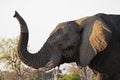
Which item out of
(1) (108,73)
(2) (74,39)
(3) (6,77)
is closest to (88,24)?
(2) (74,39)

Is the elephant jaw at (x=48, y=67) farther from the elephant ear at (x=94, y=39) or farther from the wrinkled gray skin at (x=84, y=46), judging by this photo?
the elephant ear at (x=94, y=39)

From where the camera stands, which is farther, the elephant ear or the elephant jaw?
the elephant jaw

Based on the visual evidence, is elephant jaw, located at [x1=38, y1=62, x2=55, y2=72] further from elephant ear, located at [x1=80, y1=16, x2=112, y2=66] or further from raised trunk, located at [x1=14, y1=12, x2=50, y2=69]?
elephant ear, located at [x1=80, y1=16, x2=112, y2=66]

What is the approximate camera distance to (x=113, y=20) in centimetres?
682

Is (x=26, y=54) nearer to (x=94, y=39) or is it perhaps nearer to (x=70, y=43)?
(x=70, y=43)

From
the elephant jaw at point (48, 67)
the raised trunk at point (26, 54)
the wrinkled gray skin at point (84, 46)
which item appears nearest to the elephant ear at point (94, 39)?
the wrinkled gray skin at point (84, 46)

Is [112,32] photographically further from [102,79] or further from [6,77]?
[6,77]

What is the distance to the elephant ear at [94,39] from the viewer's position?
6375mm

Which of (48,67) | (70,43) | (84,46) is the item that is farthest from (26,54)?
(84,46)

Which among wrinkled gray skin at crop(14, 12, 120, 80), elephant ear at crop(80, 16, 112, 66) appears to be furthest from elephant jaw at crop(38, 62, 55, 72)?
elephant ear at crop(80, 16, 112, 66)

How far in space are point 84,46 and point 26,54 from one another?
1.07 m

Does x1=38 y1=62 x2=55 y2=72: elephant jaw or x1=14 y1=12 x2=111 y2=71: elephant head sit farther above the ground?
x1=14 y1=12 x2=111 y2=71: elephant head

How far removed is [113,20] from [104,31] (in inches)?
20.4

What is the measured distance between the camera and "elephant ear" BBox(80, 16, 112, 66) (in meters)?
6.38
